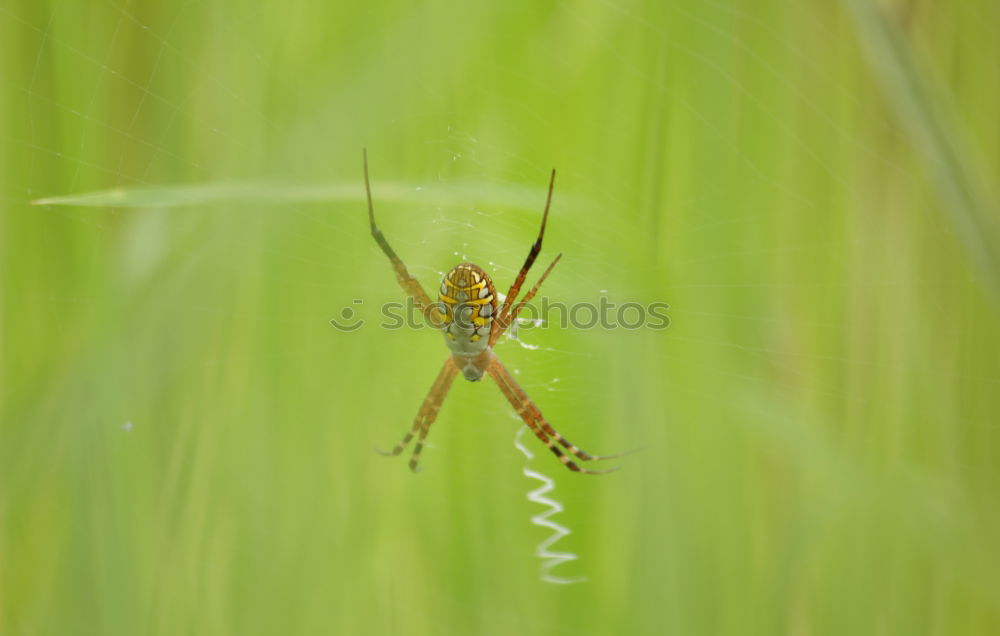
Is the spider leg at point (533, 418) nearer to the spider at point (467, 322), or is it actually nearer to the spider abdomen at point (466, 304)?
the spider at point (467, 322)

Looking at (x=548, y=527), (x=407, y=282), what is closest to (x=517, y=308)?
(x=407, y=282)

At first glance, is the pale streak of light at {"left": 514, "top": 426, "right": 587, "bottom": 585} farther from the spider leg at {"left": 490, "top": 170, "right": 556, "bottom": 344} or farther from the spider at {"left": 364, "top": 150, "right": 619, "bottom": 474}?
the spider leg at {"left": 490, "top": 170, "right": 556, "bottom": 344}

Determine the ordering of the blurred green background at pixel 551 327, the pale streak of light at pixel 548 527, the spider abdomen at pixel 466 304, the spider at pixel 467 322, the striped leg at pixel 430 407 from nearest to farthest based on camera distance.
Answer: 1. the blurred green background at pixel 551 327
2. the pale streak of light at pixel 548 527
3. the spider at pixel 467 322
4. the spider abdomen at pixel 466 304
5. the striped leg at pixel 430 407

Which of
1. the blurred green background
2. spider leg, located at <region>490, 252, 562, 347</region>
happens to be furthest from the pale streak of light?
spider leg, located at <region>490, 252, 562, 347</region>

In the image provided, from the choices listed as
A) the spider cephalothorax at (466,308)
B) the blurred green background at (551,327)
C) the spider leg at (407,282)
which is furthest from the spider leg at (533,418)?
the spider leg at (407,282)

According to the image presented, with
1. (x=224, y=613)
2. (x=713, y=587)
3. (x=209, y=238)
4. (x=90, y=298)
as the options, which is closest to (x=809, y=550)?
(x=713, y=587)
